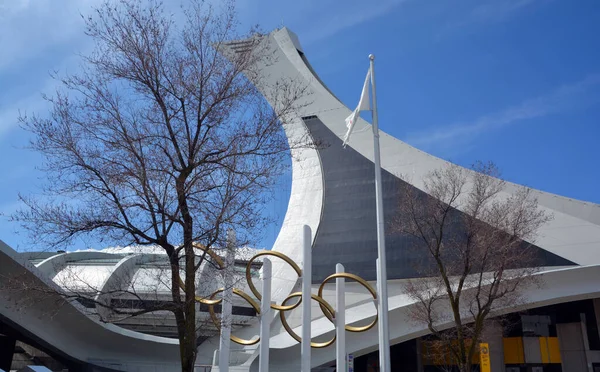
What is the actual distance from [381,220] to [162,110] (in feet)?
23.2

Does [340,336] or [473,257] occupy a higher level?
[473,257]

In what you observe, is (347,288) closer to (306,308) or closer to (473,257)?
(306,308)

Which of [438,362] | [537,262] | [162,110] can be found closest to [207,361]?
[438,362]

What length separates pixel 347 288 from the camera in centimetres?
2641

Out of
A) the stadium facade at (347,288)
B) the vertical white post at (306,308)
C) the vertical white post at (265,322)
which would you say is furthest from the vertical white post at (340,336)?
the stadium facade at (347,288)

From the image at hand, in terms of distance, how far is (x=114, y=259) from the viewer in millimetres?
31438

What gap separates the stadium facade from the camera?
21844mm

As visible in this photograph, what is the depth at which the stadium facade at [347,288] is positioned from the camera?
860 inches

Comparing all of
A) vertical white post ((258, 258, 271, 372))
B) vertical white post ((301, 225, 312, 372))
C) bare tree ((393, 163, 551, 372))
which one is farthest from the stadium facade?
vertical white post ((258, 258, 271, 372))

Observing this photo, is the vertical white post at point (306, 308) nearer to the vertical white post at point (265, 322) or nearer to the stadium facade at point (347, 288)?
the vertical white post at point (265, 322)

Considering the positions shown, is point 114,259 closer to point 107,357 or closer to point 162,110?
point 107,357

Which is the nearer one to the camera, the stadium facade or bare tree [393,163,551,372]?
bare tree [393,163,551,372]

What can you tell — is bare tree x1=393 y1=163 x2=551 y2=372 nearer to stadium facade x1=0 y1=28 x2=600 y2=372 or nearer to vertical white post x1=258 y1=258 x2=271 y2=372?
stadium facade x1=0 y1=28 x2=600 y2=372

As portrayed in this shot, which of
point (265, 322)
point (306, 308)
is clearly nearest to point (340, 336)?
point (306, 308)
